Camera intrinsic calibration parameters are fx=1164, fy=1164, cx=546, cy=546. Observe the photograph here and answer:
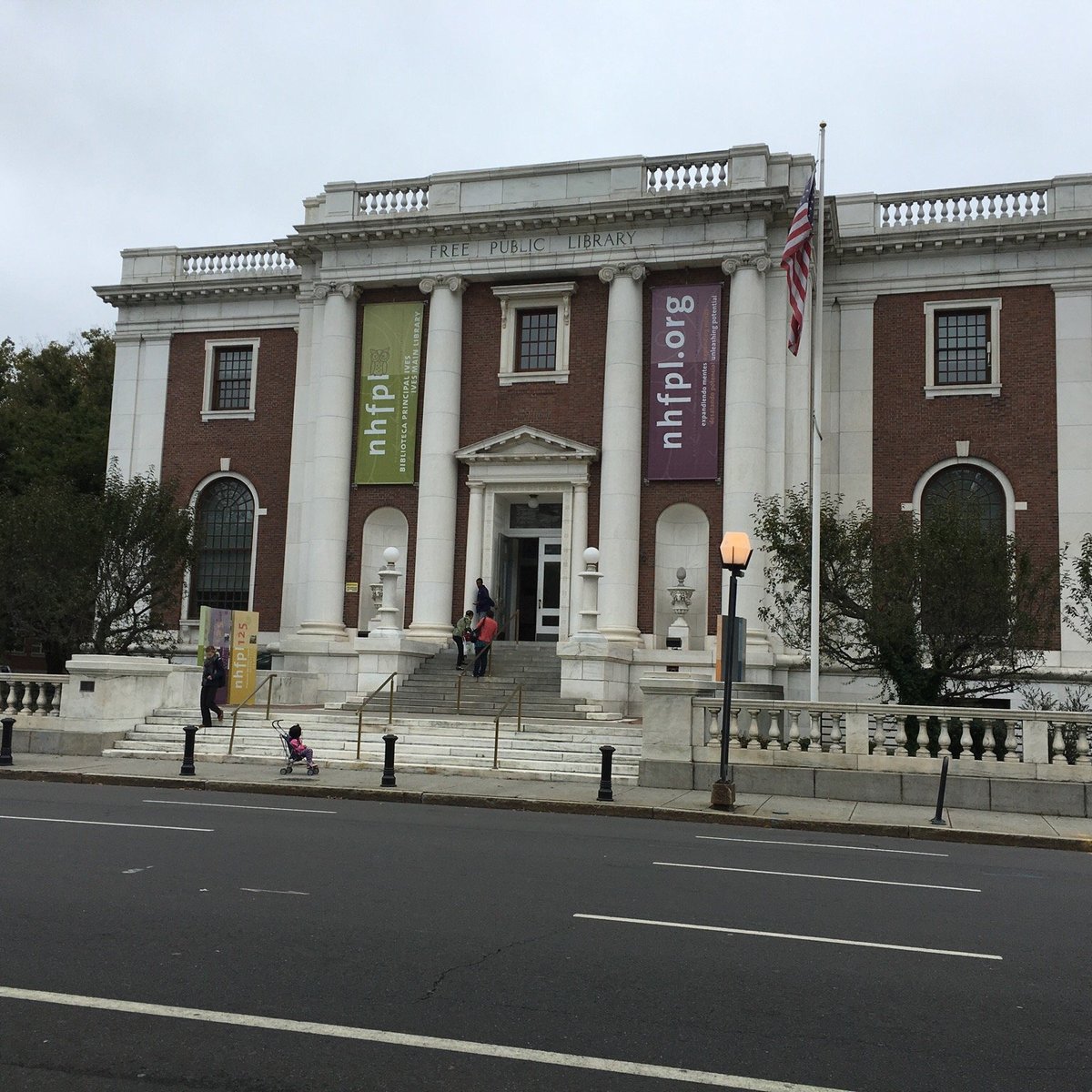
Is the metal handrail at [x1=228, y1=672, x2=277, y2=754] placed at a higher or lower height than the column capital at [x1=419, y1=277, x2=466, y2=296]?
lower

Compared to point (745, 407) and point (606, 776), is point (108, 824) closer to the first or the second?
point (606, 776)

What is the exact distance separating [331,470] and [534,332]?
7.21 m

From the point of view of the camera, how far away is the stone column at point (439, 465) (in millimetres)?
32625

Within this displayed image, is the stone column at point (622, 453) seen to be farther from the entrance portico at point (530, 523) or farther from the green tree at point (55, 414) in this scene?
the green tree at point (55, 414)

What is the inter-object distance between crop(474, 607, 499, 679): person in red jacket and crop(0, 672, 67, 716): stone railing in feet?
31.8

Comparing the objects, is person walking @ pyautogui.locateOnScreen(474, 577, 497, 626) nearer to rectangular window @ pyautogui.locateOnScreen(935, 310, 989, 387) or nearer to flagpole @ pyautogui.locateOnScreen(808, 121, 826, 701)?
flagpole @ pyautogui.locateOnScreen(808, 121, 826, 701)

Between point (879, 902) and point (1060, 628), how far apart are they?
22371 millimetres

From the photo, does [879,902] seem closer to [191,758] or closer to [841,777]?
[841,777]

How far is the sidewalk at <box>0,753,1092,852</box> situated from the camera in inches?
619

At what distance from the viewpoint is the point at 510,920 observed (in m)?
8.54

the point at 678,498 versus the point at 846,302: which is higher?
the point at 846,302

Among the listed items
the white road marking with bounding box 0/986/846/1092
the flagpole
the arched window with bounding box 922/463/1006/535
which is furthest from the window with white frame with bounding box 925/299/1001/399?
the white road marking with bounding box 0/986/846/1092

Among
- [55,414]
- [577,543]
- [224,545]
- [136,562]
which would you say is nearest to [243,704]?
[136,562]

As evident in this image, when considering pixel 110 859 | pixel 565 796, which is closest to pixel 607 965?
pixel 110 859
